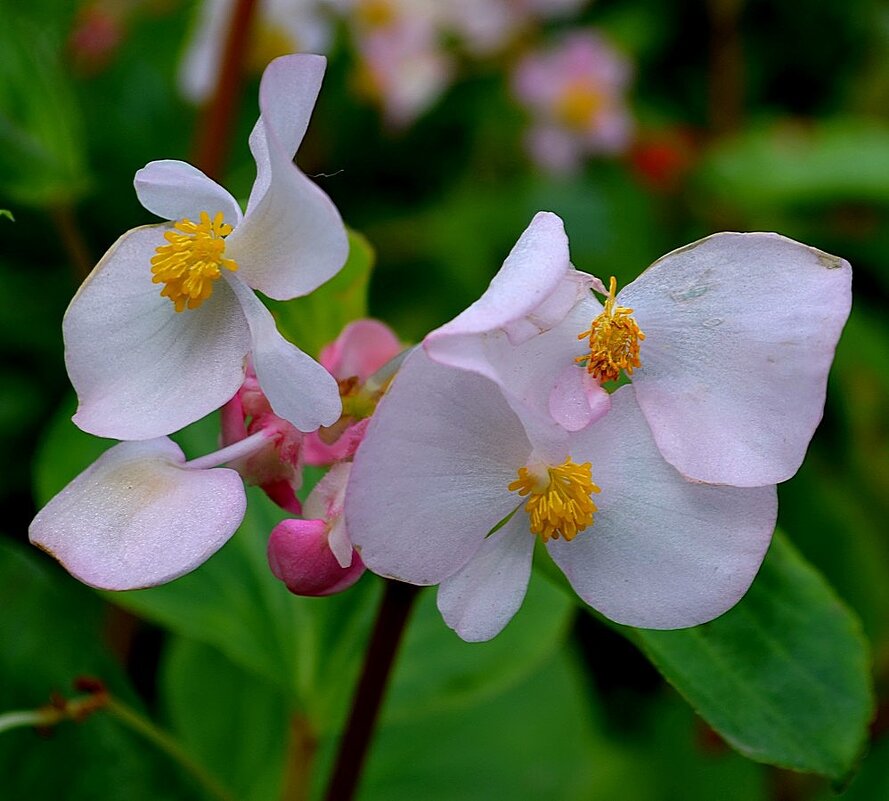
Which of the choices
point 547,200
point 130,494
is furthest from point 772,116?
point 130,494

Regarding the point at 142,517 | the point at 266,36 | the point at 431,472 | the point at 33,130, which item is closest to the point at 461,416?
the point at 431,472

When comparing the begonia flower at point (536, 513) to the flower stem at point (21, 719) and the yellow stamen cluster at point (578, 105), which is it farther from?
the yellow stamen cluster at point (578, 105)

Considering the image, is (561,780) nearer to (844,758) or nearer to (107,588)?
(844,758)

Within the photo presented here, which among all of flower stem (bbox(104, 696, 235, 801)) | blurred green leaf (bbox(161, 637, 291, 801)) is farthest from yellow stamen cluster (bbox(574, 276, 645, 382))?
blurred green leaf (bbox(161, 637, 291, 801))

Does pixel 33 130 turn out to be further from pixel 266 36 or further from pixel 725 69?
pixel 725 69

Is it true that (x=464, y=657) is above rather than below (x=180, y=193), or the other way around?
below
